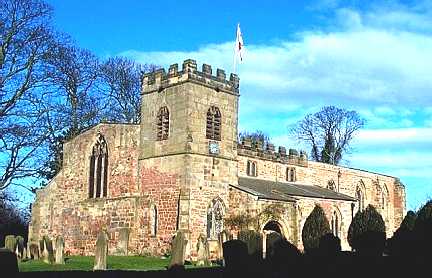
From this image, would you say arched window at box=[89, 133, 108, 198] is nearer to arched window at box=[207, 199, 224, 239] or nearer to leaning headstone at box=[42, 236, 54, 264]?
arched window at box=[207, 199, 224, 239]

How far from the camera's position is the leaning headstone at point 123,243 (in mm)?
34594

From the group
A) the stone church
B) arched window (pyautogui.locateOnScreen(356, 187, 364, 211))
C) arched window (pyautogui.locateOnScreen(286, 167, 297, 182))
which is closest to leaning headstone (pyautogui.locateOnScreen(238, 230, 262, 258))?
the stone church

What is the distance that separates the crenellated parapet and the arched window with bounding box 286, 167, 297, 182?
0.51 meters

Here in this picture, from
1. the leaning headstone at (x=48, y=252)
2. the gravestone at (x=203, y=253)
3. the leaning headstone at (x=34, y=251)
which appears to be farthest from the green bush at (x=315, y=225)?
the leaning headstone at (x=34, y=251)

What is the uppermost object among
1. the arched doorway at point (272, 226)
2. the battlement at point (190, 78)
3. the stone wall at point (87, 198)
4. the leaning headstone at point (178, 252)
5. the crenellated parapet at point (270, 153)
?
the battlement at point (190, 78)

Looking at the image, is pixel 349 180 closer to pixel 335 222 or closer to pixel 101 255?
pixel 335 222

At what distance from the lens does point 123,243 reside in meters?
34.7

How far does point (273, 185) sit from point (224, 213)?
6510 millimetres

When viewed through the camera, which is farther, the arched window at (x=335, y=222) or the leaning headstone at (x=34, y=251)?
the arched window at (x=335, y=222)

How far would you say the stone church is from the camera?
3331 cm

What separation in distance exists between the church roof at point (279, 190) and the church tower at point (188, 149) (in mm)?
1686

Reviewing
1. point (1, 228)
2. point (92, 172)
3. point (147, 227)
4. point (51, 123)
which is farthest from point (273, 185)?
point (1, 228)

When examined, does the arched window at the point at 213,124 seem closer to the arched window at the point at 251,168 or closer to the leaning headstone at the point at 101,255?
the arched window at the point at 251,168

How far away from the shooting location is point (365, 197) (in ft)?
170
